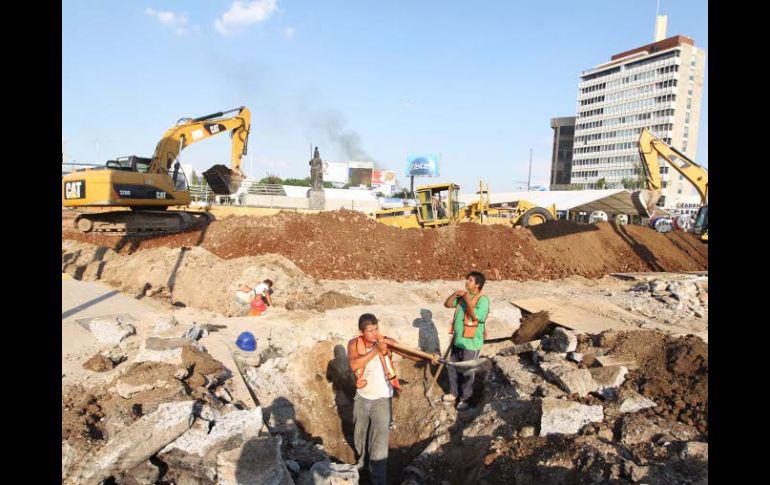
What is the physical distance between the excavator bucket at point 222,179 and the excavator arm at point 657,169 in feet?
45.9

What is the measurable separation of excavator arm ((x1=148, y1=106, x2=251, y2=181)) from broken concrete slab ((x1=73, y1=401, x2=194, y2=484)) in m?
12.1

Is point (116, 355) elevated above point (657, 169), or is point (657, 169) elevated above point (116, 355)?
point (657, 169)

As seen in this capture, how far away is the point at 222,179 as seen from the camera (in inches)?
592

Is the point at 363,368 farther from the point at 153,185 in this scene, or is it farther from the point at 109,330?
the point at 153,185

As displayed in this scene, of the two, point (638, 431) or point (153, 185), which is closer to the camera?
point (638, 431)

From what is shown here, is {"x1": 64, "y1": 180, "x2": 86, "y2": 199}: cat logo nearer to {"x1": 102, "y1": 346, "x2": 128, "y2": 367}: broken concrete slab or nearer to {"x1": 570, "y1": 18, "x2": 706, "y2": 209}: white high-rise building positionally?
{"x1": 102, "y1": 346, "x2": 128, "y2": 367}: broken concrete slab

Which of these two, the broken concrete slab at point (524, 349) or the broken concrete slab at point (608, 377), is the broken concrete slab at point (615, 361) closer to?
the broken concrete slab at point (608, 377)

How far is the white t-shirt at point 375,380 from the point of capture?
14.7ft

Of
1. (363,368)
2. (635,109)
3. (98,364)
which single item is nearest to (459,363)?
(363,368)

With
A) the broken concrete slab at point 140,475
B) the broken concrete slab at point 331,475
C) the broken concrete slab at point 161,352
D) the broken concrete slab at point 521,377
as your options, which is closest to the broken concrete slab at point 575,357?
the broken concrete slab at point 521,377

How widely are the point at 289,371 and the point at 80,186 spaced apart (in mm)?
9491

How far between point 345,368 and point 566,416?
363cm

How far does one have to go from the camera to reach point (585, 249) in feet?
53.3

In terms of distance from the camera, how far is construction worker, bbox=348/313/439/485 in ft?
14.5
